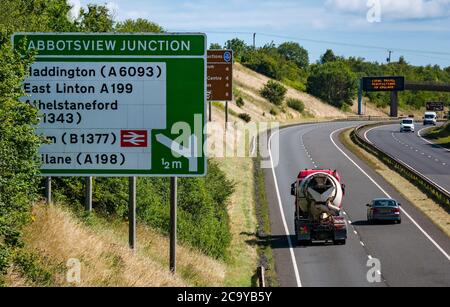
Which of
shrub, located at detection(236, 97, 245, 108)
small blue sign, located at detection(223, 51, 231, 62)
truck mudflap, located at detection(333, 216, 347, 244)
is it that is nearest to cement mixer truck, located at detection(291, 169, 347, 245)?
truck mudflap, located at detection(333, 216, 347, 244)

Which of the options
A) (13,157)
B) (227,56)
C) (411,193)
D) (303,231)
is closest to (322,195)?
(303,231)

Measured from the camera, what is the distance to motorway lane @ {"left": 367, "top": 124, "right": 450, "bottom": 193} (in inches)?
2662

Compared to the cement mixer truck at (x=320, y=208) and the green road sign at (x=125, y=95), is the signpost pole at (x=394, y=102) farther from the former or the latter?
the green road sign at (x=125, y=95)

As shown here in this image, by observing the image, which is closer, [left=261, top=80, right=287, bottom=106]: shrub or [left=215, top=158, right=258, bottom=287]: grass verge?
[left=215, top=158, right=258, bottom=287]: grass verge

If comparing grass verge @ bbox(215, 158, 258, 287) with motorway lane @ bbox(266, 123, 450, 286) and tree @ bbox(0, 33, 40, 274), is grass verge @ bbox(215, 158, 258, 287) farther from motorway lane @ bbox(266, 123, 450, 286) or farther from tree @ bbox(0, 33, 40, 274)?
tree @ bbox(0, 33, 40, 274)

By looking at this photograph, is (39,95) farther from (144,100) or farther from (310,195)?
(310,195)

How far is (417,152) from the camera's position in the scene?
289ft

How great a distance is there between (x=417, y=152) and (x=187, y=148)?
7239 cm

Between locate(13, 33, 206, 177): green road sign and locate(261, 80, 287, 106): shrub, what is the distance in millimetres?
135585

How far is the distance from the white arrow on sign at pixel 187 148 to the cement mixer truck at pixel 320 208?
19.0 m

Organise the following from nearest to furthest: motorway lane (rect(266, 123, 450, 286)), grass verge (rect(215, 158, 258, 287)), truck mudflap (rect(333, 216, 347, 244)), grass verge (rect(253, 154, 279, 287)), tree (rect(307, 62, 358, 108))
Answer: grass verge (rect(215, 158, 258, 287)) → motorway lane (rect(266, 123, 450, 286)) → grass verge (rect(253, 154, 279, 287)) → truck mudflap (rect(333, 216, 347, 244)) → tree (rect(307, 62, 358, 108))

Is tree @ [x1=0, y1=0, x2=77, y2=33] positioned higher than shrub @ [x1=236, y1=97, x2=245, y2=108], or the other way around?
tree @ [x1=0, y1=0, x2=77, y2=33]

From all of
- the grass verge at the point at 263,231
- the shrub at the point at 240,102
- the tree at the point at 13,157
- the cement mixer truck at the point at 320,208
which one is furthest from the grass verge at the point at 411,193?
the shrub at the point at 240,102

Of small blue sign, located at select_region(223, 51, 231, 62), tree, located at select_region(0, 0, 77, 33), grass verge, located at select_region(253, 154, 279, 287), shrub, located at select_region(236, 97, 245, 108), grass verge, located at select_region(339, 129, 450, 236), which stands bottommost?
grass verge, located at select_region(253, 154, 279, 287)
